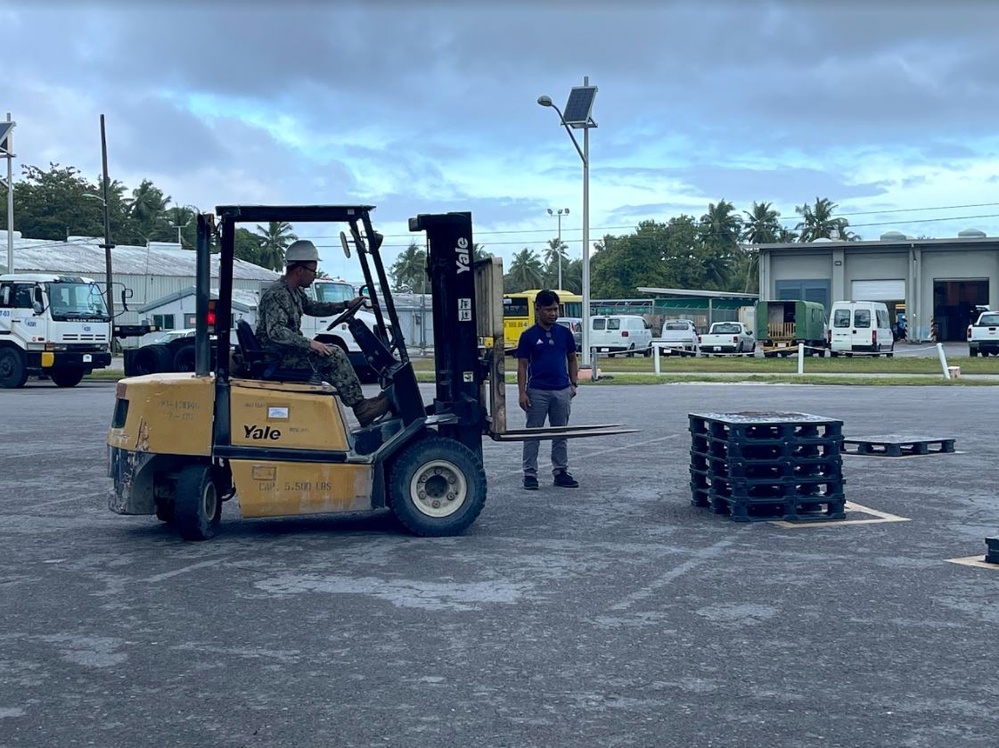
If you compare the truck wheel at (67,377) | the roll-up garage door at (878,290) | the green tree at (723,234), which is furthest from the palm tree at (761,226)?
the truck wheel at (67,377)

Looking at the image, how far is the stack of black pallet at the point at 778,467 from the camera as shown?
9.88 metres

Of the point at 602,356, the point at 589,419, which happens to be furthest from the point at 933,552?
the point at 602,356

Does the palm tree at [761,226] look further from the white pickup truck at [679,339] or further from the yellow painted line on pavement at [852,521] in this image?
the yellow painted line on pavement at [852,521]

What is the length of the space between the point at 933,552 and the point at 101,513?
22.5ft

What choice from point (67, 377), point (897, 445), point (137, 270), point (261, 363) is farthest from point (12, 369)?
point (137, 270)

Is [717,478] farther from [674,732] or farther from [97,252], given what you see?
[97,252]

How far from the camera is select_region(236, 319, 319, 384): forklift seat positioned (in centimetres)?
924

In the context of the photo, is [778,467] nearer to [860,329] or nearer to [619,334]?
[860,329]

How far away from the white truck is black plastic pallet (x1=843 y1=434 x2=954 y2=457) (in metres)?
22.1

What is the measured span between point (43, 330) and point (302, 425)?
24.0 metres

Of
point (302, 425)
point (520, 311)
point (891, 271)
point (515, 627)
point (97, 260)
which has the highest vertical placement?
point (97, 260)

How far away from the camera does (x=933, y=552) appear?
8656 millimetres

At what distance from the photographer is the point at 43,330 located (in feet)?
101

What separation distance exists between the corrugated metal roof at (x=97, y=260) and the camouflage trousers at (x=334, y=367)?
51.8 m
